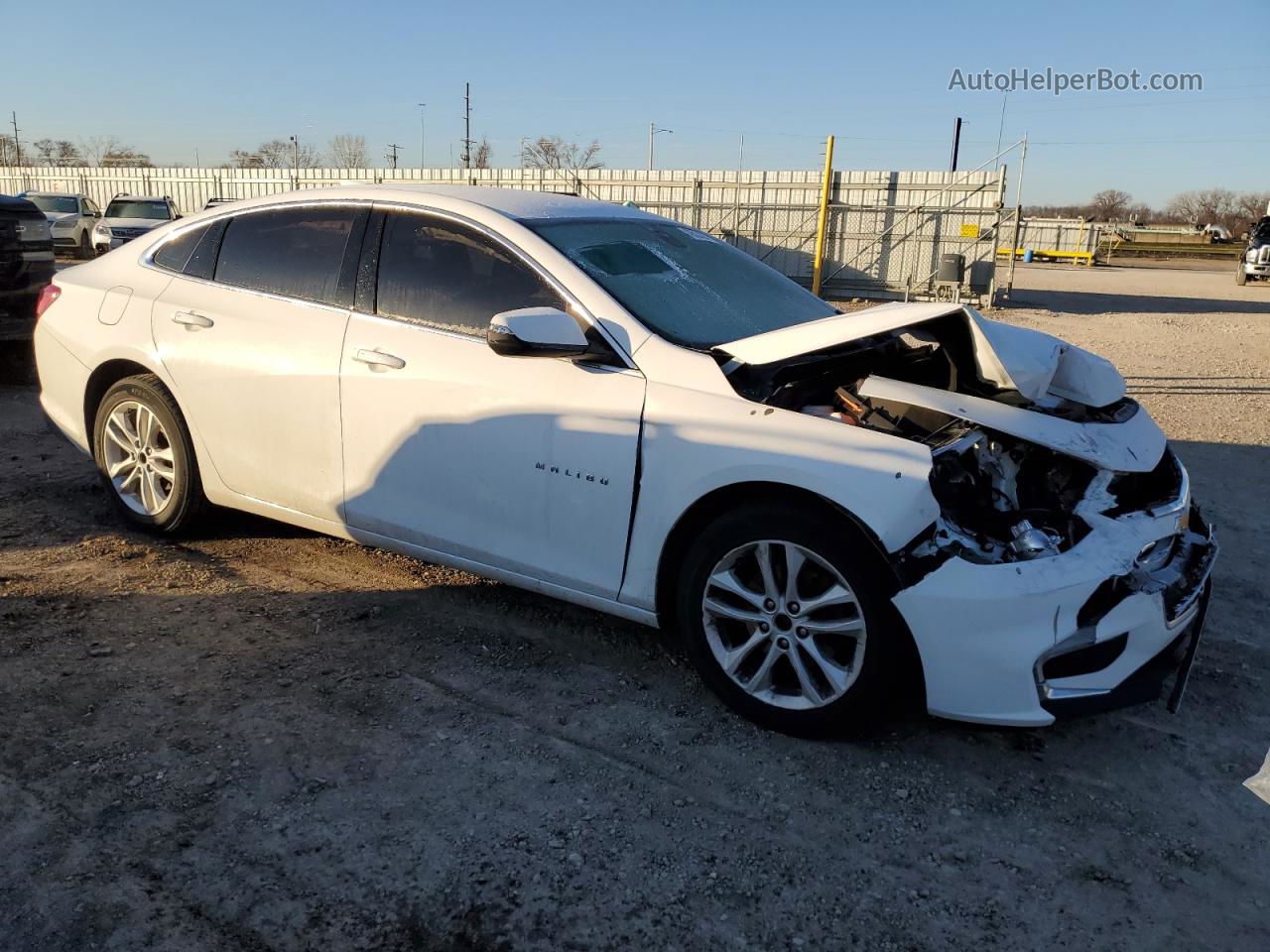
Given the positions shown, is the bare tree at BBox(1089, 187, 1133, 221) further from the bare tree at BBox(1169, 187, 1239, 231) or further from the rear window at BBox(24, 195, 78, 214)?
the rear window at BBox(24, 195, 78, 214)

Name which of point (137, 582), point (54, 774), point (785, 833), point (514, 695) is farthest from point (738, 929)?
point (137, 582)

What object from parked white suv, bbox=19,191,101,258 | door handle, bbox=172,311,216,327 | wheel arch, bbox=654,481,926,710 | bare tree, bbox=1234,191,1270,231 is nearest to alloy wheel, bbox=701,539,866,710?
wheel arch, bbox=654,481,926,710

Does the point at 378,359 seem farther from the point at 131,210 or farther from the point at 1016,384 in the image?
the point at 131,210

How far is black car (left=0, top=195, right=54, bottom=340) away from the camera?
832 cm

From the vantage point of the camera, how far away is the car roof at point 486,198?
3939mm

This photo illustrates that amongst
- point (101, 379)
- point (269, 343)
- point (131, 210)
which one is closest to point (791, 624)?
point (269, 343)

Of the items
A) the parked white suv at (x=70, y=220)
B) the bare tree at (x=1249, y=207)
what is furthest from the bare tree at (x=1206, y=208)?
the parked white suv at (x=70, y=220)

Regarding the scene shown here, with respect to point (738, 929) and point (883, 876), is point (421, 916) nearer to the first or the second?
point (738, 929)

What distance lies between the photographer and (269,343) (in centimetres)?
407

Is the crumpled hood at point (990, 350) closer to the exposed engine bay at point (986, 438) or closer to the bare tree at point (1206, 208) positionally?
the exposed engine bay at point (986, 438)

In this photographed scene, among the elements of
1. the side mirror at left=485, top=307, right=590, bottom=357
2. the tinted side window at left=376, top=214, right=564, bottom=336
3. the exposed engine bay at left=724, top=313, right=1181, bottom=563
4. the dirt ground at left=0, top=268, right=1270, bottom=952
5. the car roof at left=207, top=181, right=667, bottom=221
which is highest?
the car roof at left=207, top=181, right=667, bottom=221

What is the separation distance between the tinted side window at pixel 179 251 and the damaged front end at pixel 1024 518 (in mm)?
2739

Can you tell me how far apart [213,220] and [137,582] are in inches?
66.0

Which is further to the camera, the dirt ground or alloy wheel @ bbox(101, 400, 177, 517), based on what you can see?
alloy wheel @ bbox(101, 400, 177, 517)
